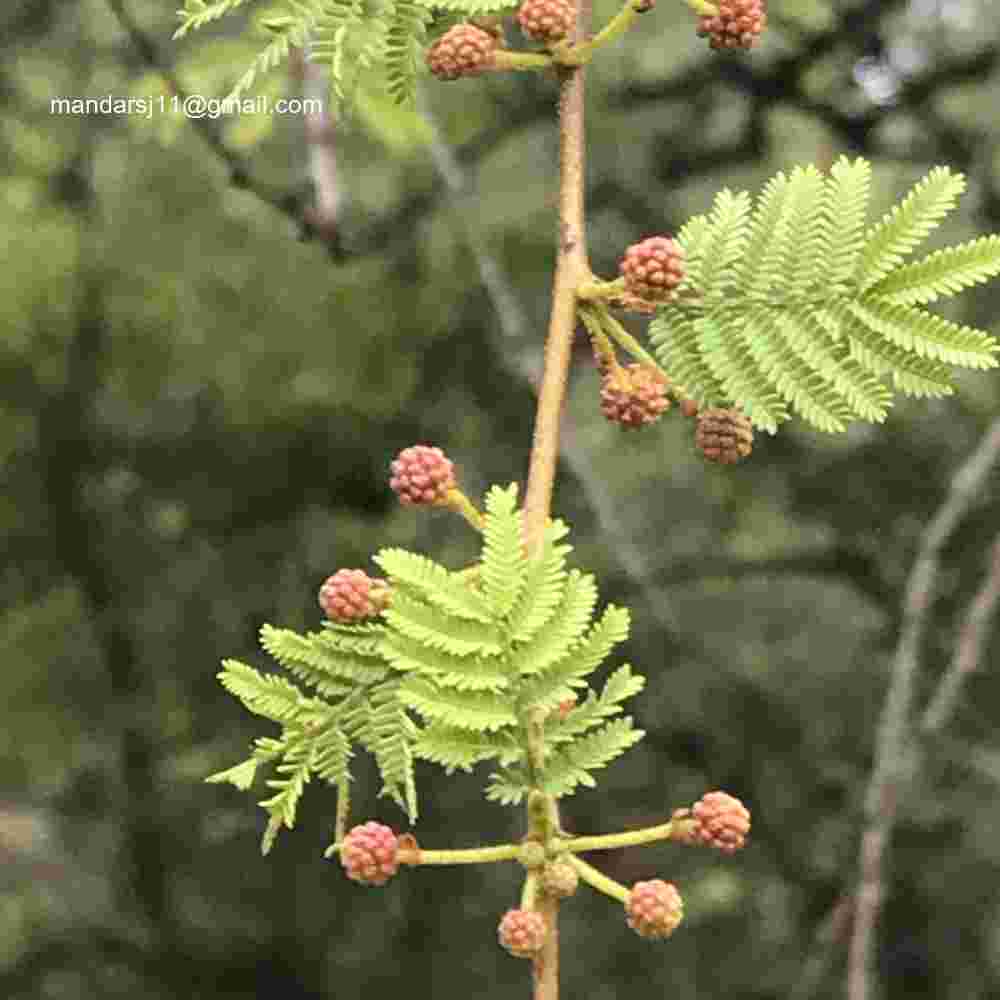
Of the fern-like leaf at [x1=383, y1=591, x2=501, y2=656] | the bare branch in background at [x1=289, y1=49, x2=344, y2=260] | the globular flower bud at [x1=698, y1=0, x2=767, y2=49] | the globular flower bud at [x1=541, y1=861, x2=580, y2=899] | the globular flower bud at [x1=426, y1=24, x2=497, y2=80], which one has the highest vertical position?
the bare branch in background at [x1=289, y1=49, x2=344, y2=260]

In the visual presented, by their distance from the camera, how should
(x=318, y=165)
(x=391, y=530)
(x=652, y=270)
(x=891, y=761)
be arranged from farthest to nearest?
(x=391, y=530), (x=318, y=165), (x=891, y=761), (x=652, y=270)

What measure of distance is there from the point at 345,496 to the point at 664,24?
0.99m

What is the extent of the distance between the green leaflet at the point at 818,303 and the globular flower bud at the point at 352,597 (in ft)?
0.45

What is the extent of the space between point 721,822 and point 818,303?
0.61ft

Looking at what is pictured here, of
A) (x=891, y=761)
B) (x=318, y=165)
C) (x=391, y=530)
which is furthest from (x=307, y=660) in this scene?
(x=391, y=530)

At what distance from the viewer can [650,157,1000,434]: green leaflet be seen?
1.87 ft

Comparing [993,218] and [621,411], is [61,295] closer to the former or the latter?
[993,218]

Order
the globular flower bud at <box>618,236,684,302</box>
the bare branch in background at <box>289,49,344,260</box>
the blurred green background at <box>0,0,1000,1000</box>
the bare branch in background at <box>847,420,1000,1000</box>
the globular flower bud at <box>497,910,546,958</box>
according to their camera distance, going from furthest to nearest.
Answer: the blurred green background at <box>0,0,1000,1000</box>, the bare branch in background at <box>289,49,344,260</box>, the bare branch in background at <box>847,420,1000,1000</box>, the globular flower bud at <box>618,236,684,302</box>, the globular flower bud at <box>497,910,546,958</box>

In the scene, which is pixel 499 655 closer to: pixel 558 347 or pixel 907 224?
pixel 558 347

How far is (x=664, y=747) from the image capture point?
264cm

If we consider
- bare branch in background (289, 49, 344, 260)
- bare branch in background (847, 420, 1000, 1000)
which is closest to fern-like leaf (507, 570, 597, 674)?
bare branch in background (847, 420, 1000, 1000)

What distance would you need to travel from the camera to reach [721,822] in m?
0.50

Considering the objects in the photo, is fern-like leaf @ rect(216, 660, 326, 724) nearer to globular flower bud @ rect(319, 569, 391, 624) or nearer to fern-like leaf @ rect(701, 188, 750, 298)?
globular flower bud @ rect(319, 569, 391, 624)

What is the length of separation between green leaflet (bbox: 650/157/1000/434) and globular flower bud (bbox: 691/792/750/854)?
0.44 feet
